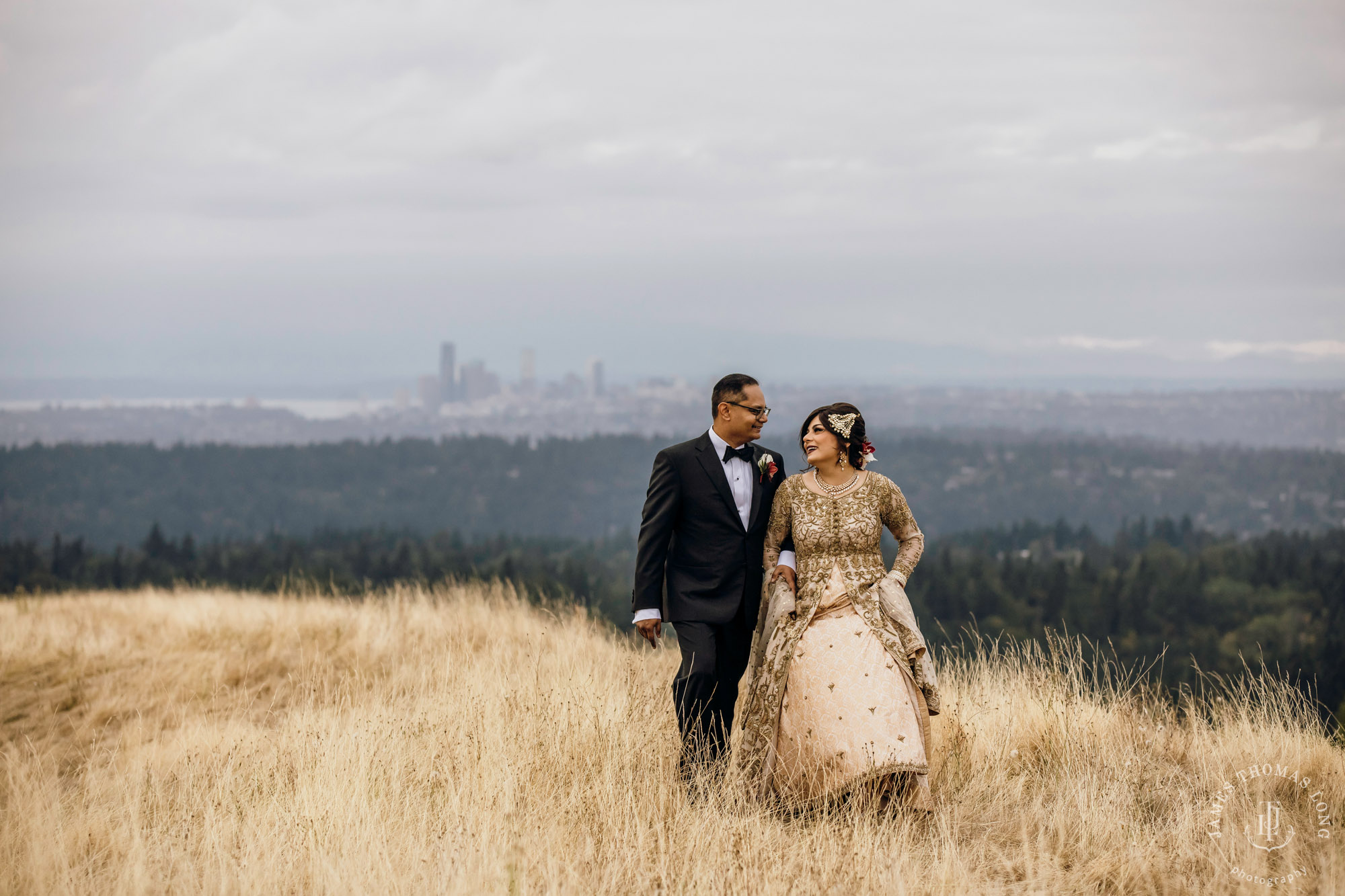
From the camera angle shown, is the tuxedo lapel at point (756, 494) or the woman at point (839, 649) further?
the tuxedo lapel at point (756, 494)

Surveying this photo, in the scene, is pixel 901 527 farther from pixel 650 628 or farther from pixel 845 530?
pixel 650 628

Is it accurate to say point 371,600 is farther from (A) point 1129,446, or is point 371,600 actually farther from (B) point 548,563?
(A) point 1129,446

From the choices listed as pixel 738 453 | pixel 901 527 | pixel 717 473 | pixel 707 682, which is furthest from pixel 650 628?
pixel 901 527

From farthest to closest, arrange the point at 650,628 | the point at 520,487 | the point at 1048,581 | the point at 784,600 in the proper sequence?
1. the point at 520,487
2. the point at 1048,581
3. the point at 784,600
4. the point at 650,628

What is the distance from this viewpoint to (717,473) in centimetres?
475

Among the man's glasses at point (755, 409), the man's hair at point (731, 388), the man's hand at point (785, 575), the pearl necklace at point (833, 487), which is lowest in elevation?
the man's hand at point (785, 575)

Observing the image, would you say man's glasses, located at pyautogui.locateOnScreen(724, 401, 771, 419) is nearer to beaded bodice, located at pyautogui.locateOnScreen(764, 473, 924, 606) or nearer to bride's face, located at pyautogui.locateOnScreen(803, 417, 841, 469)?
bride's face, located at pyautogui.locateOnScreen(803, 417, 841, 469)

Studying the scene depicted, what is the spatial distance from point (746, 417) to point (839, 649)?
3.88 feet

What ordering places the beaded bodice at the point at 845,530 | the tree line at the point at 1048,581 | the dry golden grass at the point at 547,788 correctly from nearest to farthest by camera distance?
the dry golden grass at the point at 547,788, the beaded bodice at the point at 845,530, the tree line at the point at 1048,581

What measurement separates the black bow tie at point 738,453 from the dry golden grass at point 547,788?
1.62 m

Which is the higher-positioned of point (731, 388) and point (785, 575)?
point (731, 388)

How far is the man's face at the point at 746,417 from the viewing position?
466 centimetres

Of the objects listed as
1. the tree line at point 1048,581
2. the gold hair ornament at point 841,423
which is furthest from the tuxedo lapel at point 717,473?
the tree line at point 1048,581

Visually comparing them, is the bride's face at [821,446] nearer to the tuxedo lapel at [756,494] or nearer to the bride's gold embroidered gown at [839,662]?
the bride's gold embroidered gown at [839,662]
